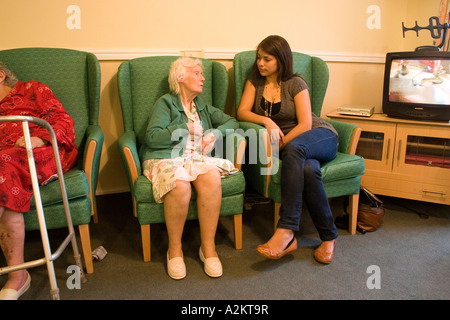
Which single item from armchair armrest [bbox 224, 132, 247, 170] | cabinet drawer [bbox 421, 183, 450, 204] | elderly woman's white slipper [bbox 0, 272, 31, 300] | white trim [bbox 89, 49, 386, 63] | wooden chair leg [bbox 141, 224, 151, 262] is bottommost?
elderly woman's white slipper [bbox 0, 272, 31, 300]

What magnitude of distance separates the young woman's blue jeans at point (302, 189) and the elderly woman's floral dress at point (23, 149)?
108 centimetres

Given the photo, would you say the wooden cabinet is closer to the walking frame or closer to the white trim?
the white trim

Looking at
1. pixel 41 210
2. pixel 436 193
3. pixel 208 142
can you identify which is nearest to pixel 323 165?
pixel 208 142

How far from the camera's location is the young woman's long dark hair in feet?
6.63

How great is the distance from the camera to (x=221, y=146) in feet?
6.73

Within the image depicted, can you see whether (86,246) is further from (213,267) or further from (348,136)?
(348,136)

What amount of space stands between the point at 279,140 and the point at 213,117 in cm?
40

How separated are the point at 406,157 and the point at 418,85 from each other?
473 mm

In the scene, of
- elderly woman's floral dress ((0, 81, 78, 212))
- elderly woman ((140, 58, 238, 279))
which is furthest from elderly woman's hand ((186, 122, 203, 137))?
elderly woman's floral dress ((0, 81, 78, 212))

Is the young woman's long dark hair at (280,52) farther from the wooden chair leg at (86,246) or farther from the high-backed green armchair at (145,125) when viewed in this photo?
the wooden chair leg at (86,246)

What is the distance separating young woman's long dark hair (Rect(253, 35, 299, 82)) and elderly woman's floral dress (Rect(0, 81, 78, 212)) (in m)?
1.16

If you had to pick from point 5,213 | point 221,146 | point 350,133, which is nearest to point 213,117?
point 221,146
